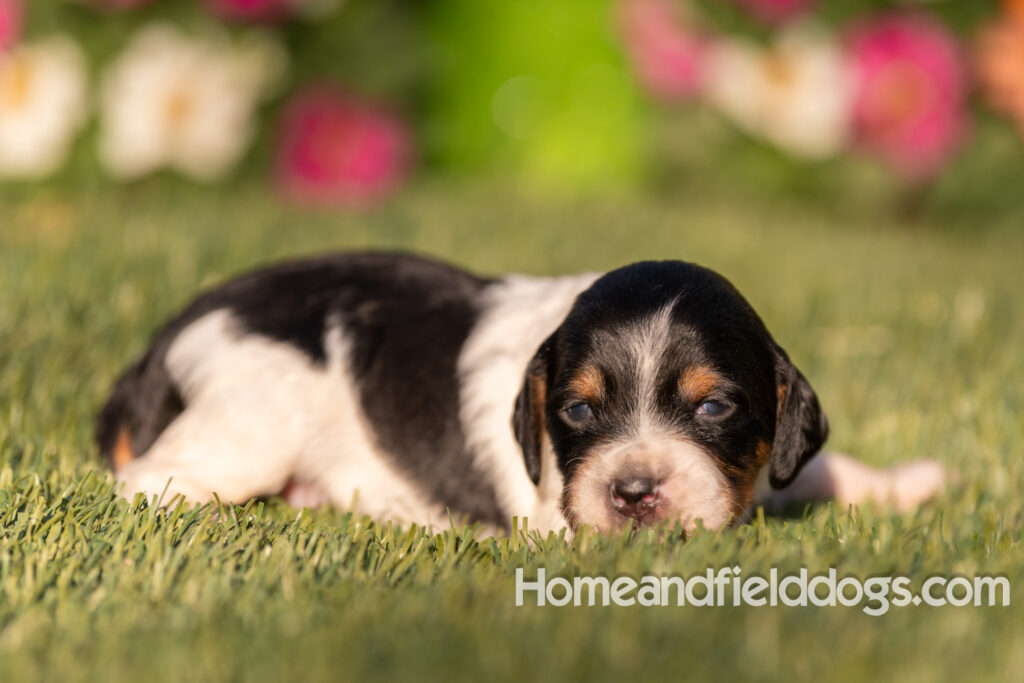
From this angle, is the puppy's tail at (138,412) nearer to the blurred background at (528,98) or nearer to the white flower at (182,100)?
the blurred background at (528,98)

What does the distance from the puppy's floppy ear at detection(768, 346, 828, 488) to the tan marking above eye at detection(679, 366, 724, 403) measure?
0.34 metres

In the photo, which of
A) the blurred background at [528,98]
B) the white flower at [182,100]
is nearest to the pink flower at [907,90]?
the blurred background at [528,98]

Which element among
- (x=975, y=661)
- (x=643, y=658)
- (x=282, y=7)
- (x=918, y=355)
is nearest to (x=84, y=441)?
(x=643, y=658)

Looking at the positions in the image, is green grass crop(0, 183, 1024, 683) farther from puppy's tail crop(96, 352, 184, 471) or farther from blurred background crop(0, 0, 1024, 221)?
blurred background crop(0, 0, 1024, 221)

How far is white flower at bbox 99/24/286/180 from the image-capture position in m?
8.98

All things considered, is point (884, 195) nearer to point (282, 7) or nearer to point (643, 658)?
point (282, 7)

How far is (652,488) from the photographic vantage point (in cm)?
339

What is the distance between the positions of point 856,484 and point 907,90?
21.9ft

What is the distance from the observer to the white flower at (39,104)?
8836mm

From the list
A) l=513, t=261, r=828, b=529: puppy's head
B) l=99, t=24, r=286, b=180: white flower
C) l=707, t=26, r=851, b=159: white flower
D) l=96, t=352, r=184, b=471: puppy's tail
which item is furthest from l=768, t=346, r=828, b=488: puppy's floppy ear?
l=707, t=26, r=851, b=159: white flower

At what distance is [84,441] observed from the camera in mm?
4703

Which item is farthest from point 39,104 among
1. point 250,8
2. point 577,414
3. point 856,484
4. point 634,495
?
point 634,495

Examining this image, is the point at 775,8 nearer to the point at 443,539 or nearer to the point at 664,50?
the point at 664,50

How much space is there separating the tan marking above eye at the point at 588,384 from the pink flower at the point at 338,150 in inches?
237
